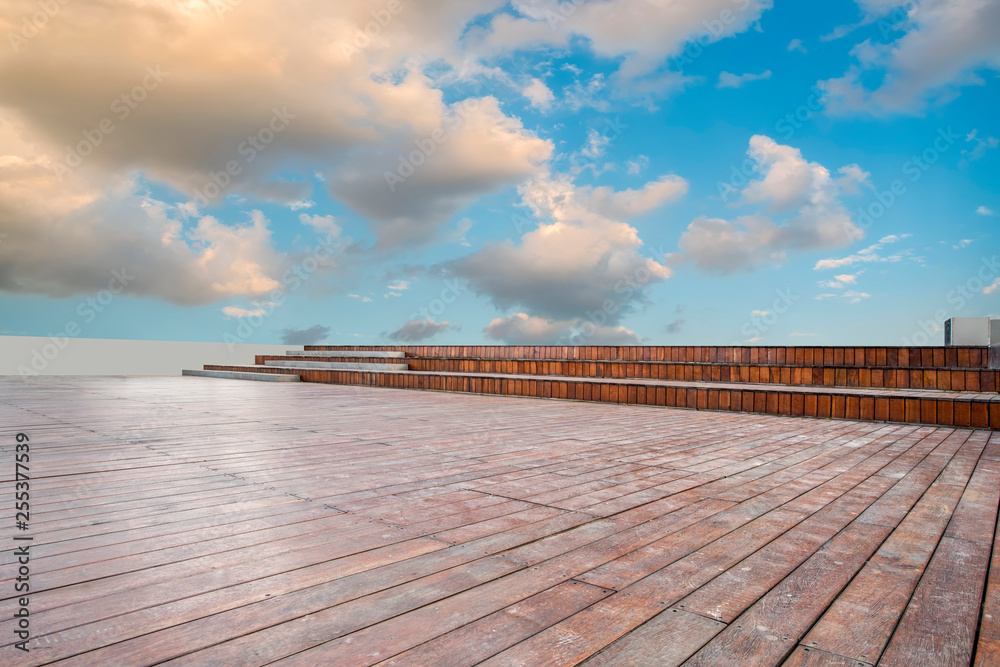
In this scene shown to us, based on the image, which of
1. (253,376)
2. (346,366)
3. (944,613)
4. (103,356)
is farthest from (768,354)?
(103,356)

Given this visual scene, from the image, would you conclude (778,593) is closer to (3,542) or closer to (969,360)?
(3,542)

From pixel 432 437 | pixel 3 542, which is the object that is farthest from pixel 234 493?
pixel 432 437

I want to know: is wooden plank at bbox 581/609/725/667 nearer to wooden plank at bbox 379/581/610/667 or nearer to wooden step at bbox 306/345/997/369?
wooden plank at bbox 379/581/610/667

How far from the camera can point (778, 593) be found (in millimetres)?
1086

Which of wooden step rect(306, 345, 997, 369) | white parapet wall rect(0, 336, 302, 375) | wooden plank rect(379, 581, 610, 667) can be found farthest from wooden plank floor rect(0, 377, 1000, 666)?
white parapet wall rect(0, 336, 302, 375)

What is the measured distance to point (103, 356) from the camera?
9.99m

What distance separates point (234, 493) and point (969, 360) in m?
6.02

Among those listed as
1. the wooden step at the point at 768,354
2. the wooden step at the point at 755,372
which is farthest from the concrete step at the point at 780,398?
the wooden step at the point at 768,354

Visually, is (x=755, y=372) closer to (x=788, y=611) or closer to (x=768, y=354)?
(x=768, y=354)

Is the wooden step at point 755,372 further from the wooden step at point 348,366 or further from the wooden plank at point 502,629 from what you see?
the wooden plank at point 502,629

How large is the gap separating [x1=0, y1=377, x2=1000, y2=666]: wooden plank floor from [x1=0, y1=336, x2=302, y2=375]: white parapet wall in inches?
329

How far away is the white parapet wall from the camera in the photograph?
31.1ft

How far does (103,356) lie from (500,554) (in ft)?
37.1

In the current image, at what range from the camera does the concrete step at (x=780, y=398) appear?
3.63m
